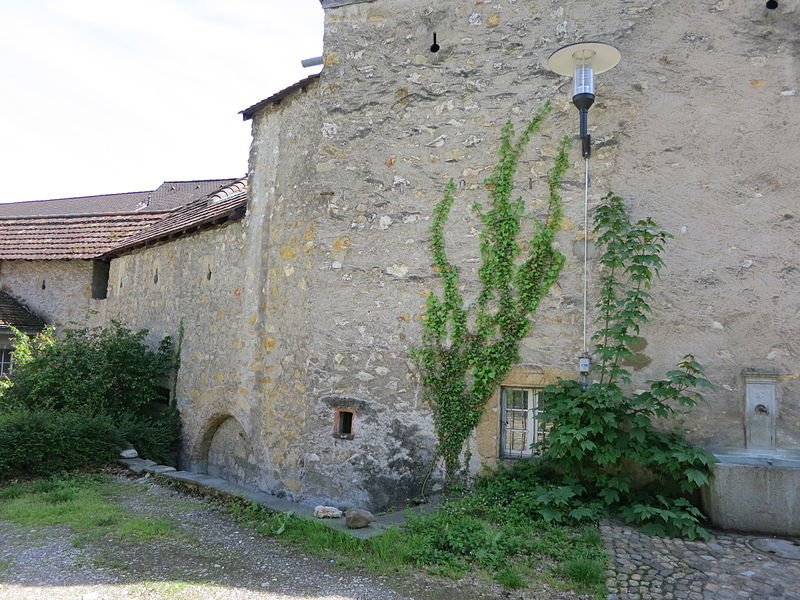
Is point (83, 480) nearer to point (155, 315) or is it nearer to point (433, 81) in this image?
point (155, 315)

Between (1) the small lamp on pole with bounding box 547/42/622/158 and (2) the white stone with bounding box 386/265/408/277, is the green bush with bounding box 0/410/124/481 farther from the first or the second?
(1) the small lamp on pole with bounding box 547/42/622/158

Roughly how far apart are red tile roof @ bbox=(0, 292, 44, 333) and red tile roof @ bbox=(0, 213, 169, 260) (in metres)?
0.98

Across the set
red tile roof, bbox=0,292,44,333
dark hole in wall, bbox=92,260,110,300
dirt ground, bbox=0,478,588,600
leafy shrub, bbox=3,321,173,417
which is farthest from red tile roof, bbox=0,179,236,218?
dirt ground, bbox=0,478,588,600

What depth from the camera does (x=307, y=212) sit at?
22.9 feet

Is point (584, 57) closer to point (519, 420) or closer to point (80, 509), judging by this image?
point (519, 420)

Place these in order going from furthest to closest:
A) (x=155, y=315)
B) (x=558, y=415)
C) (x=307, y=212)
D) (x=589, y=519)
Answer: (x=155, y=315), (x=307, y=212), (x=558, y=415), (x=589, y=519)

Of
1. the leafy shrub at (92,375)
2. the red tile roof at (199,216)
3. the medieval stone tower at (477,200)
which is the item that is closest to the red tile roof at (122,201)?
the red tile roof at (199,216)

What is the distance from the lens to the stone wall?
40.6 ft

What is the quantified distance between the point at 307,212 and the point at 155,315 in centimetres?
471

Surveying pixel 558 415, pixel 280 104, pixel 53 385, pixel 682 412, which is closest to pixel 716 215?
pixel 682 412

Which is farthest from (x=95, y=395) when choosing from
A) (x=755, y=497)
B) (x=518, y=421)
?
(x=755, y=497)

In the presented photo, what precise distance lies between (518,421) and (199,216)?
21.7 ft

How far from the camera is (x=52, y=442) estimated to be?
755 cm

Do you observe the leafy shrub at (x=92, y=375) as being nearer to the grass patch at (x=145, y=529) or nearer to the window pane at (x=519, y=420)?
the grass patch at (x=145, y=529)
